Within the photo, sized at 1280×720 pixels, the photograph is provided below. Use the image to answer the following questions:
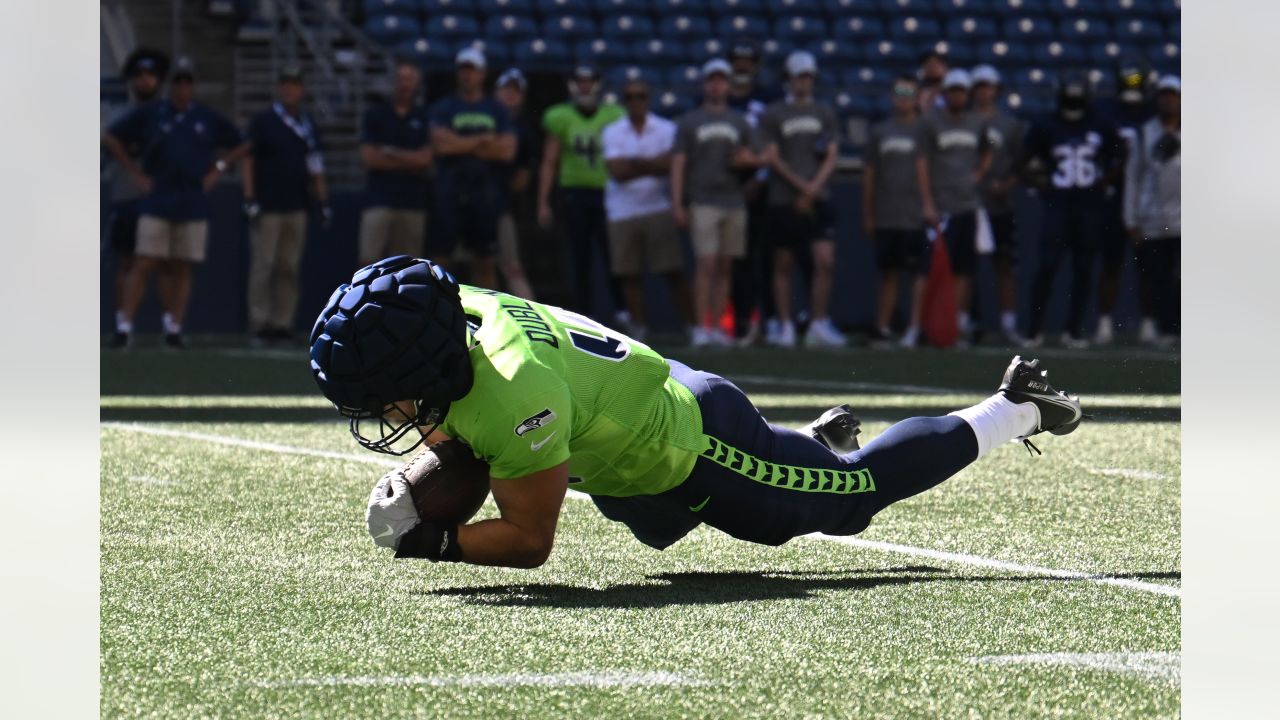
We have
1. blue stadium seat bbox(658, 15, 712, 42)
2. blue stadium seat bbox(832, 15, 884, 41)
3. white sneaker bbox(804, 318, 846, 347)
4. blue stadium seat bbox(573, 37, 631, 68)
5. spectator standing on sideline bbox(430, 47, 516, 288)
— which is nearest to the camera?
spectator standing on sideline bbox(430, 47, 516, 288)

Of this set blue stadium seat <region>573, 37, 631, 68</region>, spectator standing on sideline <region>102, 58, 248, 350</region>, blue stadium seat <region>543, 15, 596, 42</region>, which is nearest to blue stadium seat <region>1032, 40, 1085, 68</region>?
blue stadium seat <region>573, 37, 631, 68</region>

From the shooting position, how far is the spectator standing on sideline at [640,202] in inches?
528

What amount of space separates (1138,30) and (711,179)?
9.87m

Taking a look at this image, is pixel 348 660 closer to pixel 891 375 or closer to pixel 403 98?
pixel 891 375

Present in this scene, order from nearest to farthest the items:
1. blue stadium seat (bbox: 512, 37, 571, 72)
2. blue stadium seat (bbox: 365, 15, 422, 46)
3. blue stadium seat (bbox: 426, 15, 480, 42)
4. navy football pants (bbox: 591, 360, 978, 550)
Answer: navy football pants (bbox: 591, 360, 978, 550), blue stadium seat (bbox: 512, 37, 571, 72), blue stadium seat (bbox: 365, 15, 422, 46), blue stadium seat (bbox: 426, 15, 480, 42)

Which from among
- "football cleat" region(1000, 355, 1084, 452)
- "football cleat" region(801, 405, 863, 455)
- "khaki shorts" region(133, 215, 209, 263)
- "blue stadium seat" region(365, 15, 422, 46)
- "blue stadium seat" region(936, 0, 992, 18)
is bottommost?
"football cleat" region(801, 405, 863, 455)

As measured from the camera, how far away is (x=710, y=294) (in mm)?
13461

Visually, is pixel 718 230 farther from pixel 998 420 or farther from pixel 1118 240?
pixel 998 420

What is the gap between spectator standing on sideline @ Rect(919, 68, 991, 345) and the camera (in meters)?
13.0

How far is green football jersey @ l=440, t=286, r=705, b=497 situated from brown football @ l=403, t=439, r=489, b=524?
4.3 inches

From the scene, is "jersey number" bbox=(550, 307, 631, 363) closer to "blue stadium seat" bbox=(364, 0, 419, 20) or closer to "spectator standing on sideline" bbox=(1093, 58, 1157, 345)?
"spectator standing on sideline" bbox=(1093, 58, 1157, 345)
